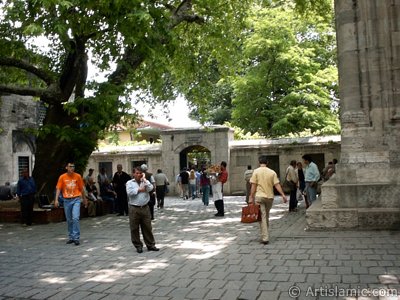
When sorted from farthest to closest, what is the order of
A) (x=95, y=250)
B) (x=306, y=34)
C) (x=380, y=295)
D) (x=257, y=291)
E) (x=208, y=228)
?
1. (x=306, y=34)
2. (x=208, y=228)
3. (x=95, y=250)
4. (x=257, y=291)
5. (x=380, y=295)

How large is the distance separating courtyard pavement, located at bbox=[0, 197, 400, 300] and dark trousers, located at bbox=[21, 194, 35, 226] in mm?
2270

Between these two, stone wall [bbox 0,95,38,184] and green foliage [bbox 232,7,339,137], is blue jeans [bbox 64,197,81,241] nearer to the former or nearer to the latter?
stone wall [bbox 0,95,38,184]

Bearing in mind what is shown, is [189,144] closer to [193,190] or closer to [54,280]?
[193,190]

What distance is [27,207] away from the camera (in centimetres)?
1364

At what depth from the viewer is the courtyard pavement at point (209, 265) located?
5668mm

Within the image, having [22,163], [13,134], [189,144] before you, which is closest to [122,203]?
[189,144]

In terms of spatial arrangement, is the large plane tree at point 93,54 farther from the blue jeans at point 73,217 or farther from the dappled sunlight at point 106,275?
the dappled sunlight at point 106,275

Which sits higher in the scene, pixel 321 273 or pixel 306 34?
pixel 306 34

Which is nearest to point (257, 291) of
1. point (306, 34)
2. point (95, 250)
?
point (95, 250)

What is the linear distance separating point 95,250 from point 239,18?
47.0 ft

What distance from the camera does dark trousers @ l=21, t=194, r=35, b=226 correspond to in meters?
13.5

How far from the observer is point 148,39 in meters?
10.7

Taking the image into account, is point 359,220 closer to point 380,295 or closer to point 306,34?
point 380,295

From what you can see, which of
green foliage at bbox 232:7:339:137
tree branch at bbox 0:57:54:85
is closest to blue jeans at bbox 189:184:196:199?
green foliage at bbox 232:7:339:137
